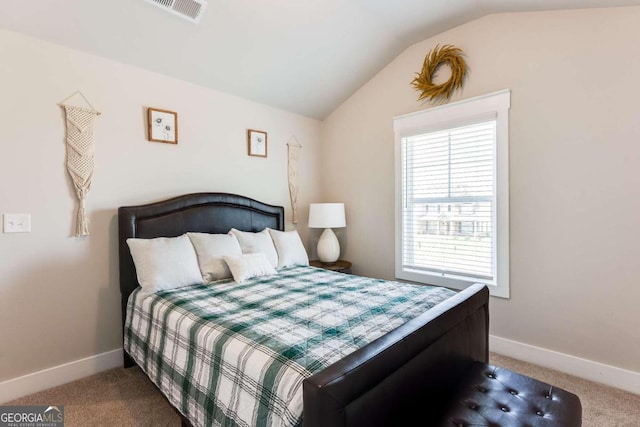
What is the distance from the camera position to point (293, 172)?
372 cm

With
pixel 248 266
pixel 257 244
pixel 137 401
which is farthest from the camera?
pixel 257 244

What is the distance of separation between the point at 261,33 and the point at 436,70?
64.3 inches

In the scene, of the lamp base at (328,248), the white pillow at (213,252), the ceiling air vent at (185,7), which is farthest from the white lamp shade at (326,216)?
the ceiling air vent at (185,7)

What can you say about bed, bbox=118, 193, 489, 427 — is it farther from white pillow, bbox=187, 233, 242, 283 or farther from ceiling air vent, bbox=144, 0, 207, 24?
ceiling air vent, bbox=144, 0, 207, 24

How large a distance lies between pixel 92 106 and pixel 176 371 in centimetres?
200

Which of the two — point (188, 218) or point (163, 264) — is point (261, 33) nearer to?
point (188, 218)

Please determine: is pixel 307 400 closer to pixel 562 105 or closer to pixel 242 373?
pixel 242 373

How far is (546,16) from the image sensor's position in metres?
2.35

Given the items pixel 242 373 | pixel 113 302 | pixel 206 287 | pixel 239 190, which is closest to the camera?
pixel 242 373

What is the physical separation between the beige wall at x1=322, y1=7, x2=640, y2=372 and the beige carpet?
24 centimetres

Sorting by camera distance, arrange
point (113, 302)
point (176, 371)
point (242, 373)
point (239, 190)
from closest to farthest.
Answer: point (242, 373) → point (176, 371) → point (113, 302) → point (239, 190)

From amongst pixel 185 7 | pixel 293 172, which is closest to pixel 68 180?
pixel 185 7

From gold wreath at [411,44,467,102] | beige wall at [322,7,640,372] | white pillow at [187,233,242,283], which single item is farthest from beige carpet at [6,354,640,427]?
gold wreath at [411,44,467,102]

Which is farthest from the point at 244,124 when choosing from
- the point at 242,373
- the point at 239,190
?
the point at 242,373
